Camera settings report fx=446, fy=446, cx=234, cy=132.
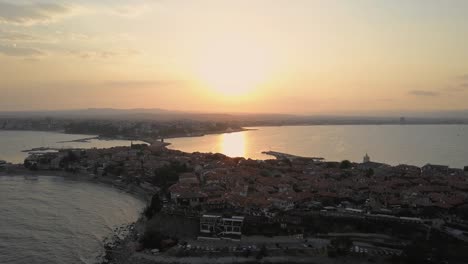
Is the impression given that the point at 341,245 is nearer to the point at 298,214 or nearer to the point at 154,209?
the point at 298,214

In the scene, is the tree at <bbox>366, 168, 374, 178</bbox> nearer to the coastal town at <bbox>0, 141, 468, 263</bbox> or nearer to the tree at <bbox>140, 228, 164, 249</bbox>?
the coastal town at <bbox>0, 141, 468, 263</bbox>

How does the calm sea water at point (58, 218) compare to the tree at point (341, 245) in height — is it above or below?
below

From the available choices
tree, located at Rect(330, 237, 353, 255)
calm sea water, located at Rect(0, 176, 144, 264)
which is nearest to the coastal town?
tree, located at Rect(330, 237, 353, 255)

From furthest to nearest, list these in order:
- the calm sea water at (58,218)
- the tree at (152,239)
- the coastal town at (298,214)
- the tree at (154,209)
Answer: the tree at (154,209)
the tree at (152,239)
the calm sea water at (58,218)
the coastal town at (298,214)

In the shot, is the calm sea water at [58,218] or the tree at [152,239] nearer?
the calm sea water at [58,218]

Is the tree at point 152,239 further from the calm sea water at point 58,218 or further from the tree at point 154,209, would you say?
the tree at point 154,209

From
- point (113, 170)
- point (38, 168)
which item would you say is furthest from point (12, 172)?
point (113, 170)

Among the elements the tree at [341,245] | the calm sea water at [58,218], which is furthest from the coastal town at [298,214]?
the calm sea water at [58,218]
